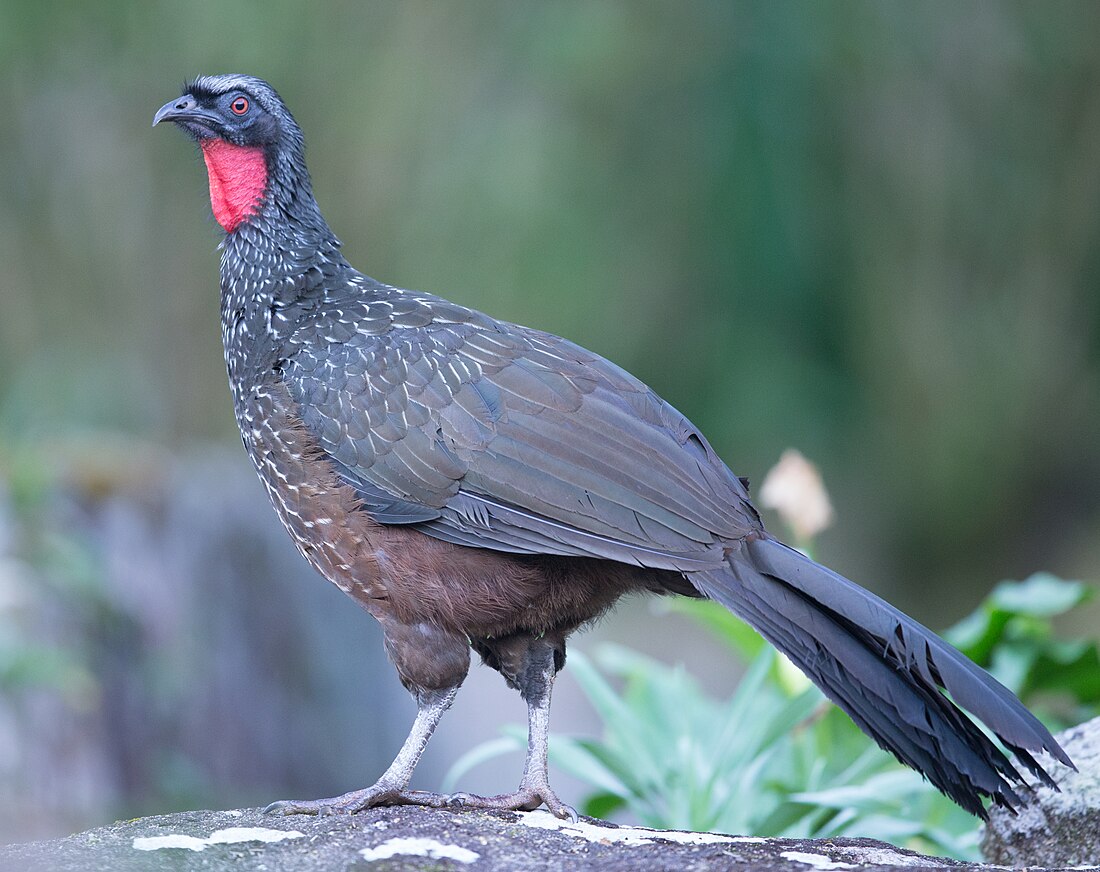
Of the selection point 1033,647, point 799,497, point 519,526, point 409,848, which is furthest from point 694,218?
point 409,848

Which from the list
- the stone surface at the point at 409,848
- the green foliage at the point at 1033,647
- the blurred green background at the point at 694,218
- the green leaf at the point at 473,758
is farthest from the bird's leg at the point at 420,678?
the blurred green background at the point at 694,218

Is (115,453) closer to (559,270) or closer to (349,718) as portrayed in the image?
(349,718)

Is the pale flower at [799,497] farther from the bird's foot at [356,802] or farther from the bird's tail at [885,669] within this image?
the bird's foot at [356,802]

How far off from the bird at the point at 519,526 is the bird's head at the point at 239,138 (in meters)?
0.41

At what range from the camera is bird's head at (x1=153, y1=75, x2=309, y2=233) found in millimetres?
3879

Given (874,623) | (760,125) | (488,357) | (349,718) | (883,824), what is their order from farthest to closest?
(760,125) → (349,718) → (883,824) → (488,357) → (874,623)

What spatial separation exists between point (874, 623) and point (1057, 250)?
7.66 m

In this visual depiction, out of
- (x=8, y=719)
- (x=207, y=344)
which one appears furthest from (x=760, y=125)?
(x=8, y=719)

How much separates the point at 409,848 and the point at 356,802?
52cm

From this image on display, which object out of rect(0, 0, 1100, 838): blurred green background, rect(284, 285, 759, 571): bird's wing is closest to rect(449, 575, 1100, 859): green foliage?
rect(284, 285, 759, 571): bird's wing

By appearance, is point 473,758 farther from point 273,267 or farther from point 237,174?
point 237,174

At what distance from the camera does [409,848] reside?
8.60 ft

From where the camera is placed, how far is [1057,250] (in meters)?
9.67

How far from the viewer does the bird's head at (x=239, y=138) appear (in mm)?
3879
